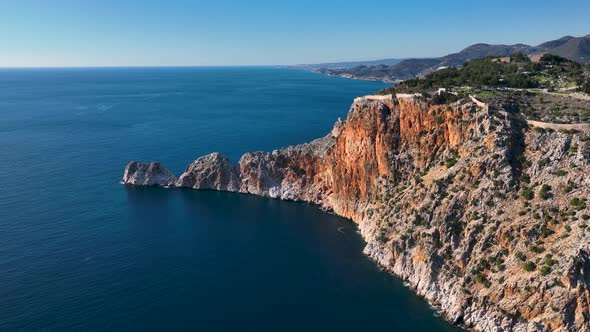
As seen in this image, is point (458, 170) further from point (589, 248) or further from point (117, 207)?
point (117, 207)

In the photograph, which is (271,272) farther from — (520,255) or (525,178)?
(525,178)

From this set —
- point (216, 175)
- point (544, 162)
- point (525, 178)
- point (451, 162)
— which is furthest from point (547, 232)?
point (216, 175)

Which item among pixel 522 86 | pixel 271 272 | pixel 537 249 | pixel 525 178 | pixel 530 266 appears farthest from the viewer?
pixel 522 86

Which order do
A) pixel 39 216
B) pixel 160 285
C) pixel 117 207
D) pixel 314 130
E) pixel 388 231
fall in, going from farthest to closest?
pixel 314 130 < pixel 117 207 < pixel 39 216 < pixel 388 231 < pixel 160 285

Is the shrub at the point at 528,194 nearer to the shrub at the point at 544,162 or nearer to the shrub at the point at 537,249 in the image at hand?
the shrub at the point at 544,162

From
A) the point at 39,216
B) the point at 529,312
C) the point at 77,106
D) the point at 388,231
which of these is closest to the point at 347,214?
the point at 388,231

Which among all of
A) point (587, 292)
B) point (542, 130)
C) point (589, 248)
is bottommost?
point (587, 292)
